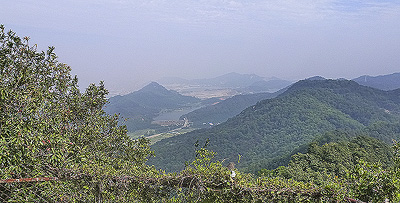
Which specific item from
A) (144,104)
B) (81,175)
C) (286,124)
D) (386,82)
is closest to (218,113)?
(286,124)

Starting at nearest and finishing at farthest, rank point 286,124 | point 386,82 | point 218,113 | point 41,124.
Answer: point 41,124 < point 286,124 < point 218,113 < point 386,82

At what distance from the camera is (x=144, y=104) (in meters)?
155

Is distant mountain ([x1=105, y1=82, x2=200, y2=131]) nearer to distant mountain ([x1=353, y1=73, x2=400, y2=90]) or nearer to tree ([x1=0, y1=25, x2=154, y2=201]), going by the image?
tree ([x1=0, y1=25, x2=154, y2=201])

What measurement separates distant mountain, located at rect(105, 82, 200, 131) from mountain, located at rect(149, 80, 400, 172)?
48.1 meters

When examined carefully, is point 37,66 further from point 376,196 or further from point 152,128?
point 152,128

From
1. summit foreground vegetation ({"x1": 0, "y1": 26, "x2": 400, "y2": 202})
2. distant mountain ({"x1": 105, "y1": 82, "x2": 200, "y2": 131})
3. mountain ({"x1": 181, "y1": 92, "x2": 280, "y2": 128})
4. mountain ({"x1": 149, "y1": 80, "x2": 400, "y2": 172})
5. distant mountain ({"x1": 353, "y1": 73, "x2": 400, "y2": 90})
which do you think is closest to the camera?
summit foreground vegetation ({"x1": 0, "y1": 26, "x2": 400, "y2": 202})

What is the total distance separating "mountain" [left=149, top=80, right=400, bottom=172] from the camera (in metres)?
51.1

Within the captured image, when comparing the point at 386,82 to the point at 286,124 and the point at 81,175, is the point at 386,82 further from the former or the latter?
the point at 81,175

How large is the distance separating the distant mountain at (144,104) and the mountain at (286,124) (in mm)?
48055

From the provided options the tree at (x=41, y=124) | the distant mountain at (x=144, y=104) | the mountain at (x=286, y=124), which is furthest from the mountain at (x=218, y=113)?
the tree at (x=41, y=124)

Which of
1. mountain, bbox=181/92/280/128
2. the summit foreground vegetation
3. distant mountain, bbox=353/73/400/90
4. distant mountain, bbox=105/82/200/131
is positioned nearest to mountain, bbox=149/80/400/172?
mountain, bbox=181/92/280/128

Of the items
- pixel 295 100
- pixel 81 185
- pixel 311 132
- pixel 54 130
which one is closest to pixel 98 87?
pixel 54 130

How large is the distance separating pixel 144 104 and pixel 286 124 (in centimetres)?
10839

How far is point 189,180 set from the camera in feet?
11.4
